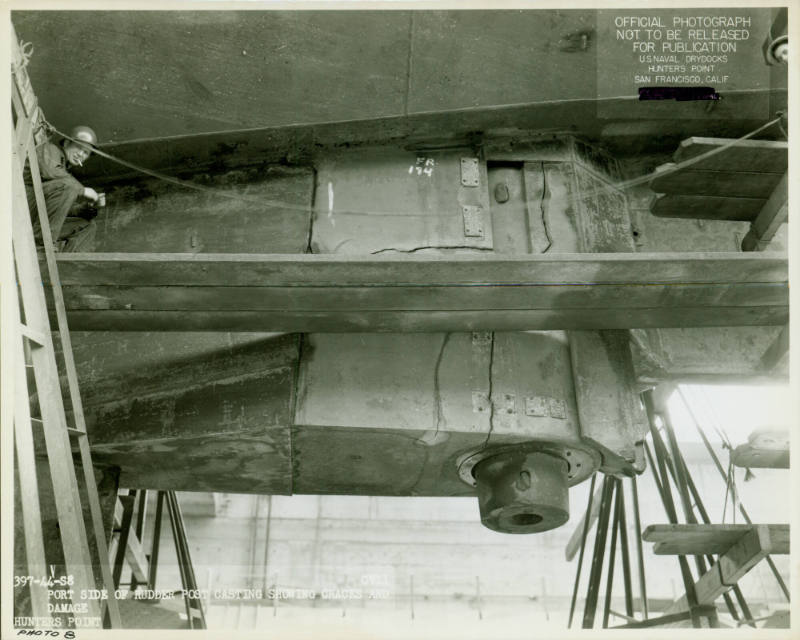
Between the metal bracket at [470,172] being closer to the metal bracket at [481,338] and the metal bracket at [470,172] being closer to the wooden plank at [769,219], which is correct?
the metal bracket at [481,338]

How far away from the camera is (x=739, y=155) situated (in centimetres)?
557

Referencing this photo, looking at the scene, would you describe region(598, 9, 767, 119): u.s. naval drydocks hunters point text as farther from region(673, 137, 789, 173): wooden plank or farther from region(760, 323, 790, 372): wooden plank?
region(760, 323, 790, 372): wooden plank

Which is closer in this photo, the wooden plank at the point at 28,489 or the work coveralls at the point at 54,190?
the wooden plank at the point at 28,489

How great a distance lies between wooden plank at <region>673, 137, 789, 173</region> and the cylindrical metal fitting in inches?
89.1

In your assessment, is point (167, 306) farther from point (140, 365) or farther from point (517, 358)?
point (517, 358)

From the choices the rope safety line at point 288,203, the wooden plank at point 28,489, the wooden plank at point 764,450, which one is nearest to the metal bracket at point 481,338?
the rope safety line at point 288,203

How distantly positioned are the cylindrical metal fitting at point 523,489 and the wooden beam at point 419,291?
37.7 inches


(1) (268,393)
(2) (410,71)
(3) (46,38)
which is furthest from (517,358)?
(3) (46,38)

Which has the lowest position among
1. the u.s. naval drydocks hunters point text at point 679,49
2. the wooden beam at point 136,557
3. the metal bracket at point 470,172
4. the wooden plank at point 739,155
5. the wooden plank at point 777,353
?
the wooden beam at point 136,557

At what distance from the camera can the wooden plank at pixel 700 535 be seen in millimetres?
5938

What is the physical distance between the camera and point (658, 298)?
5.27 meters

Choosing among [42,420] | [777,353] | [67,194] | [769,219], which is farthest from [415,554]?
[42,420]

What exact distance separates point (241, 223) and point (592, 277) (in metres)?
2.60

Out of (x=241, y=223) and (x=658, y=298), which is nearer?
(x=658, y=298)
